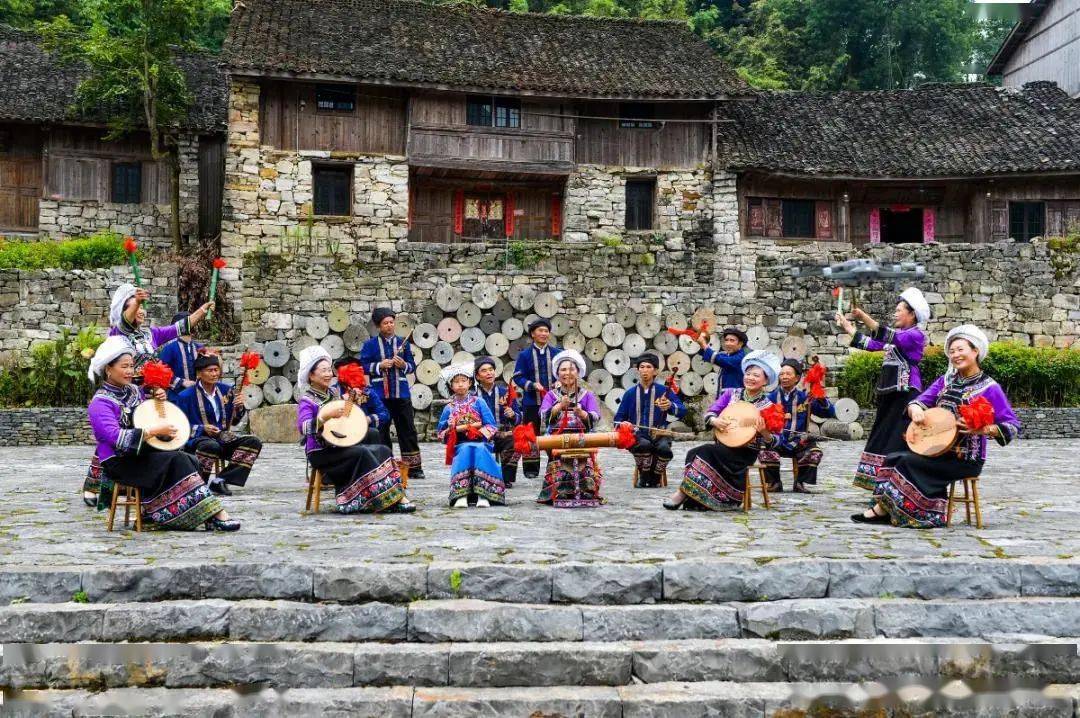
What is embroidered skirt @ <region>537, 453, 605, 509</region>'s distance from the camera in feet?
26.9

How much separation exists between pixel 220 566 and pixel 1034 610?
4294 millimetres

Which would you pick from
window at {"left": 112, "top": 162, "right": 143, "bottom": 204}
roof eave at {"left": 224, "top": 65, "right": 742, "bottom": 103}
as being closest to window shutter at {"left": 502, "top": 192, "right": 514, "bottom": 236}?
roof eave at {"left": 224, "top": 65, "right": 742, "bottom": 103}

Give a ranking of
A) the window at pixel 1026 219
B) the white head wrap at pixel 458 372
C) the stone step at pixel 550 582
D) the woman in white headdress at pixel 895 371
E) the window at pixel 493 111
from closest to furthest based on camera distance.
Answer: the stone step at pixel 550 582 → the woman in white headdress at pixel 895 371 → the white head wrap at pixel 458 372 → the window at pixel 493 111 → the window at pixel 1026 219

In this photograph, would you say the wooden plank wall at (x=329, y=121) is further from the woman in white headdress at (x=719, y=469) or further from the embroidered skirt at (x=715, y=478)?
the embroidered skirt at (x=715, y=478)

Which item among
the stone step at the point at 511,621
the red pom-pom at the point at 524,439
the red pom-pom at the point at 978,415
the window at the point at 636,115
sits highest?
the window at the point at 636,115

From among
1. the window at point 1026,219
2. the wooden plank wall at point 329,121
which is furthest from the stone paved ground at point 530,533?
the window at point 1026,219

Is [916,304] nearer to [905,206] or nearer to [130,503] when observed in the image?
[130,503]

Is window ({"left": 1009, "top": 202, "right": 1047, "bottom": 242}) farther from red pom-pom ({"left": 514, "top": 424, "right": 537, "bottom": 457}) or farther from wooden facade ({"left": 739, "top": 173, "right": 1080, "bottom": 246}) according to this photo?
red pom-pom ({"left": 514, "top": 424, "right": 537, "bottom": 457})

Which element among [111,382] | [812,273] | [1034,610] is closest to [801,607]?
[1034,610]

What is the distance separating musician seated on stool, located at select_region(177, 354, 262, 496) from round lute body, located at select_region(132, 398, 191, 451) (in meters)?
2.15

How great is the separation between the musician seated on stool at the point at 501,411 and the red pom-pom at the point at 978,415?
12.7 ft

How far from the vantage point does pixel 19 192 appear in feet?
78.5

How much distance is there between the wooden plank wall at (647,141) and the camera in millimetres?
24516

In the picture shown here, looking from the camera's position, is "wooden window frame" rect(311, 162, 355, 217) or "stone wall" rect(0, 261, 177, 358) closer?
"stone wall" rect(0, 261, 177, 358)
